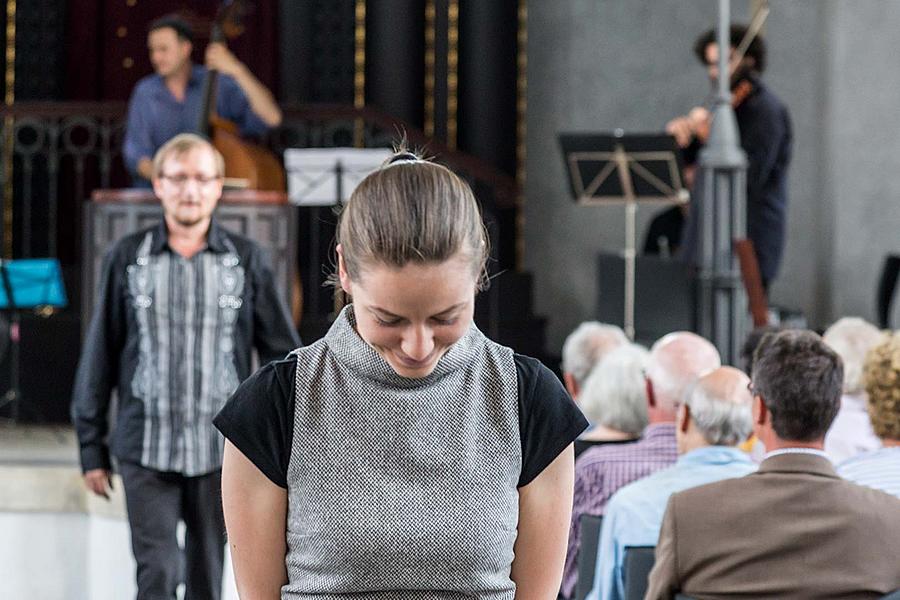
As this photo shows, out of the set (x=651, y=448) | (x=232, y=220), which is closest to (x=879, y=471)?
(x=651, y=448)

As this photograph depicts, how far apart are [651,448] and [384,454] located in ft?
7.08

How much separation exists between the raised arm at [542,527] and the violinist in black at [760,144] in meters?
5.29

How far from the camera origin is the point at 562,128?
429 inches

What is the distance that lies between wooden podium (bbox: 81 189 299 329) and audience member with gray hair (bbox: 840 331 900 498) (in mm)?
3216

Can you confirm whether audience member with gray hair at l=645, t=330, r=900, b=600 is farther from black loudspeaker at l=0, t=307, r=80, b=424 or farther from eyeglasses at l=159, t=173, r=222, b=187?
black loudspeaker at l=0, t=307, r=80, b=424

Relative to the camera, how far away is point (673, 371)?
4.06 metres

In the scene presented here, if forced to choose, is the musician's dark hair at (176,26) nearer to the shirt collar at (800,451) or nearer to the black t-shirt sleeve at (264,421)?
the shirt collar at (800,451)

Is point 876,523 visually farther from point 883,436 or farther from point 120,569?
point 120,569

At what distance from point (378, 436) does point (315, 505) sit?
109mm

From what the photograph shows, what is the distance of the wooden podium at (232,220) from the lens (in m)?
6.38

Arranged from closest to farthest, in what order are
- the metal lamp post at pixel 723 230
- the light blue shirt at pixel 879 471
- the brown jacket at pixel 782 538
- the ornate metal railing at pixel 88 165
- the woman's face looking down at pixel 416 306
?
the woman's face looking down at pixel 416 306, the brown jacket at pixel 782 538, the light blue shirt at pixel 879 471, the metal lamp post at pixel 723 230, the ornate metal railing at pixel 88 165

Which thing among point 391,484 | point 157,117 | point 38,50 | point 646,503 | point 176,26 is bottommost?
point 646,503

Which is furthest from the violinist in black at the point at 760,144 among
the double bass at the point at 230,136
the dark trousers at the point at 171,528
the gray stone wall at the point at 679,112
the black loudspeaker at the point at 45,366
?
the dark trousers at the point at 171,528

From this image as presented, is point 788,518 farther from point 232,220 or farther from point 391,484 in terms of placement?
point 232,220
